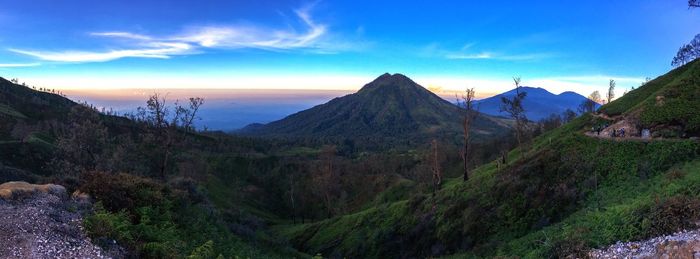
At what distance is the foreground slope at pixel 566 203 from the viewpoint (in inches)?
569

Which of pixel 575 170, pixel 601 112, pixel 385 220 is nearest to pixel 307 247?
pixel 385 220

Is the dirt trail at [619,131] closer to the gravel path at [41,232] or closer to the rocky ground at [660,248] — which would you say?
the rocky ground at [660,248]

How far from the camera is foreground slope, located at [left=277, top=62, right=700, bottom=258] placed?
47.4 feet

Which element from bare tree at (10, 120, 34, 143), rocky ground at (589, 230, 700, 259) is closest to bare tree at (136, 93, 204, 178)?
rocky ground at (589, 230, 700, 259)

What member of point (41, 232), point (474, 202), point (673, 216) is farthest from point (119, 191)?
point (474, 202)

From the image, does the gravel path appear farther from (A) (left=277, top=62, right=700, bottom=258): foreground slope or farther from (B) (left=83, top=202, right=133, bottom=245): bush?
(A) (left=277, top=62, right=700, bottom=258): foreground slope

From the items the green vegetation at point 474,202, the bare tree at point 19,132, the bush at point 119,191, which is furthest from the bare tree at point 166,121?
the bare tree at point 19,132

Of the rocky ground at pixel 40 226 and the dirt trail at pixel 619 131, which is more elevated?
the dirt trail at pixel 619 131

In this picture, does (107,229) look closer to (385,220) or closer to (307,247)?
(385,220)

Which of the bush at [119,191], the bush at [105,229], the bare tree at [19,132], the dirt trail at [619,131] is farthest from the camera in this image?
the bare tree at [19,132]

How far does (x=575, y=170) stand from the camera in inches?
1203

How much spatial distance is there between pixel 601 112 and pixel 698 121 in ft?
51.4

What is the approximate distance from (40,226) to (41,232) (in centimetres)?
42

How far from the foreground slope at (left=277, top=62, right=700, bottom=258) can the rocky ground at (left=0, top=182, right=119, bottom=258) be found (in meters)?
16.3
